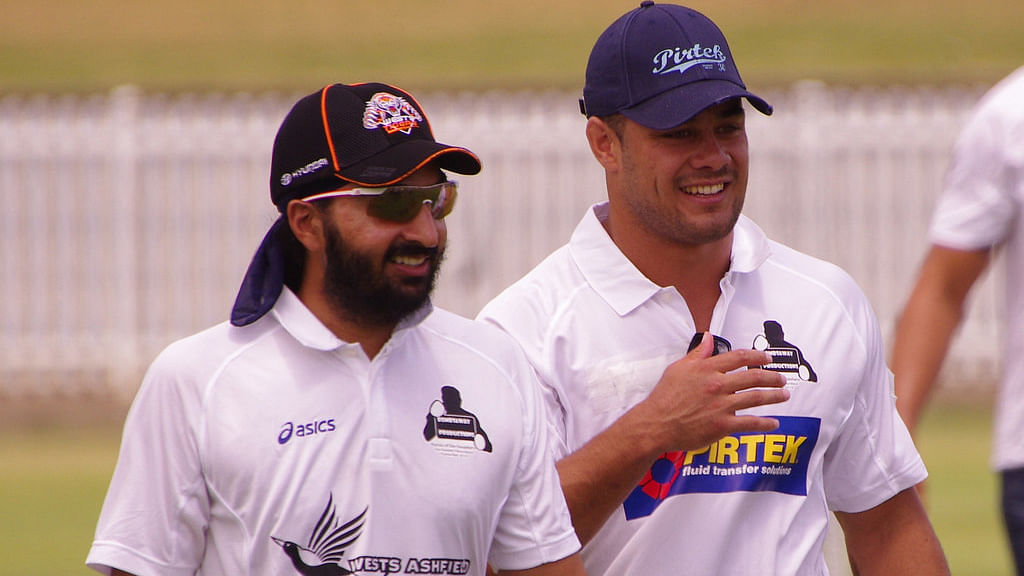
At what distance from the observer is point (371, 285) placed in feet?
10.6

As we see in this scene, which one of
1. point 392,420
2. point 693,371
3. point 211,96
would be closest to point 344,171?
point 392,420

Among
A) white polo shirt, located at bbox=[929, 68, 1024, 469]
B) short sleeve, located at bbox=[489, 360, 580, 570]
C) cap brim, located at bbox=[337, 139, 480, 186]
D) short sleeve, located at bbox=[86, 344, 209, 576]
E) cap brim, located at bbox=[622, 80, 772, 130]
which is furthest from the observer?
white polo shirt, located at bbox=[929, 68, 1024, 469]

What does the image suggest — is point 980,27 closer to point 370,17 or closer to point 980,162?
point 370,17

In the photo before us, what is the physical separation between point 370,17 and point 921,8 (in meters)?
6.08

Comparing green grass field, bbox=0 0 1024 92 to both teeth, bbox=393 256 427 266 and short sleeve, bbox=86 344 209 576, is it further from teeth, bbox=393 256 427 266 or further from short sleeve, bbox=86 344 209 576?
short sleeve, bbox=86 344 209 576

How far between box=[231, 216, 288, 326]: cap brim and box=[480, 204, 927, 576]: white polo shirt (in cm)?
57

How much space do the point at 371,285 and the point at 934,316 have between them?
69.5 inches

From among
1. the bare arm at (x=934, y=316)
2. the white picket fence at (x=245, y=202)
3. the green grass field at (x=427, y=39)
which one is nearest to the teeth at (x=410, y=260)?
the bare arm at (x=934, y=316)

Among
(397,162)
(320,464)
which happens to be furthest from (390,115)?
(320,464)

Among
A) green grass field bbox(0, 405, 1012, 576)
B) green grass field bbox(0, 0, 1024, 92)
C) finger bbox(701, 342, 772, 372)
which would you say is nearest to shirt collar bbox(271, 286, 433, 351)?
finger bbox(701, 342, 772, 372)

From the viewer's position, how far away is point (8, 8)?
738 inches

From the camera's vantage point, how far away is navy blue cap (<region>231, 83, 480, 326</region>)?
3248mm

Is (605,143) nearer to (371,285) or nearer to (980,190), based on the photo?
(371,285)

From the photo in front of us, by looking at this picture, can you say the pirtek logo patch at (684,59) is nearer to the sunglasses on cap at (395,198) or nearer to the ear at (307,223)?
the sunglasses on cap at (395,198)
